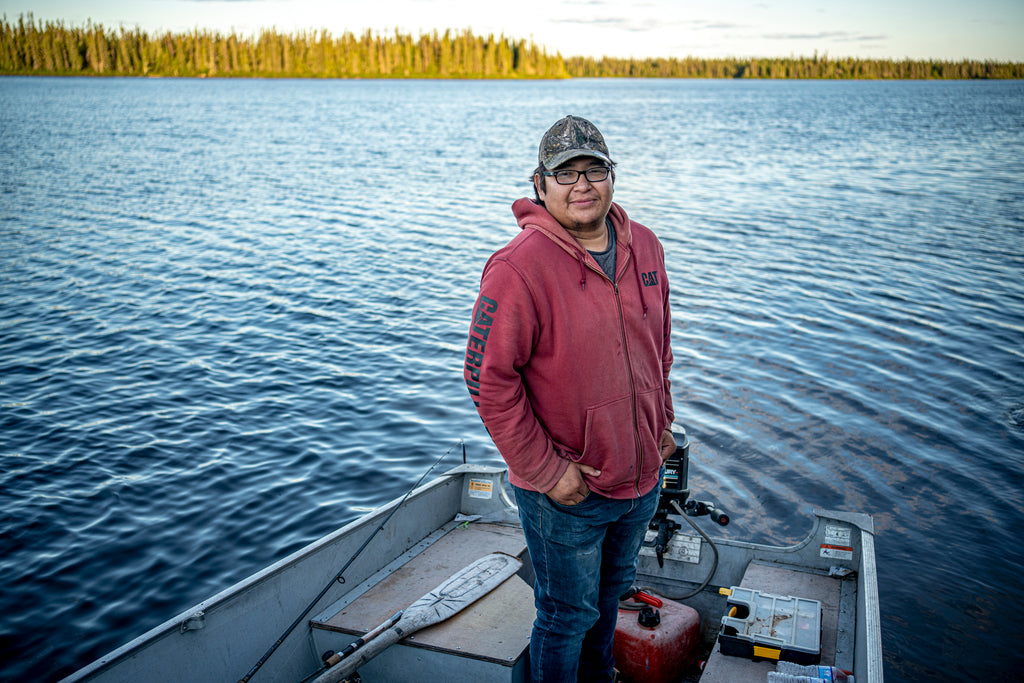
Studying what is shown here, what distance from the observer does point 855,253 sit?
17734 millimetres

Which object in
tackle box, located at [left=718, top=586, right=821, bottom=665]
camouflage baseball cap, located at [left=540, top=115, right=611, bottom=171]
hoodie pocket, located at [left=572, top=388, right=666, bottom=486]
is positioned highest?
camouflage baseball cap, located at [left=540, top=115, right=611, bottom=171]

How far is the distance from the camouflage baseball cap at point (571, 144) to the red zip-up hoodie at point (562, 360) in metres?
0.20

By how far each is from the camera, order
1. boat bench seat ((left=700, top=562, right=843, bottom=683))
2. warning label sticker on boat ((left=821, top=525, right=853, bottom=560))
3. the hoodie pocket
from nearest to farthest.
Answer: the hoodie pocket < boat bench seat ((left=700, top=562, right=843, bottom=683)) < warning label sticker on boat ((left=821, top=525, right=853, bottom=560))

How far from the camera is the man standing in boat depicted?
2529 mm

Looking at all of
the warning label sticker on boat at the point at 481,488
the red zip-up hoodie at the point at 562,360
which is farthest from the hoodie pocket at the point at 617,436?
the warning label sticker on boat at the point at 481,488

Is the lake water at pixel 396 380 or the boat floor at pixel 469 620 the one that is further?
the lake water at pixel 396 380

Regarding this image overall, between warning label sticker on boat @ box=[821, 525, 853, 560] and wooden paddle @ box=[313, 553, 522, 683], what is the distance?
190 cm

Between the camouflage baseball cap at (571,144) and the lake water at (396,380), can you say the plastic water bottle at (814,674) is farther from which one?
the lake water at (396,380)

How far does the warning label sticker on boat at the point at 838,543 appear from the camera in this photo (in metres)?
4.58

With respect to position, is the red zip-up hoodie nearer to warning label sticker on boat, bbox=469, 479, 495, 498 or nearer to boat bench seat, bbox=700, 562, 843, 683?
boat bench seat, bbox=700, 562, 843, 683

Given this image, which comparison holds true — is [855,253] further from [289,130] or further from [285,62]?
[285,62]

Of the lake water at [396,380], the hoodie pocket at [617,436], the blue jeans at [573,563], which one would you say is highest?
the hoodie pocket at [617,436]

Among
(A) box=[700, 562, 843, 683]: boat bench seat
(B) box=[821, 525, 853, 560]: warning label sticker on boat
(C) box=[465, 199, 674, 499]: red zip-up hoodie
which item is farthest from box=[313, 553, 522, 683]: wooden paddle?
(B) box=[821, 525, 853, 560]: warning label sticker on boat

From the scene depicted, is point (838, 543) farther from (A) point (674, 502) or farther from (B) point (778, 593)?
(A) point (674, 502)
